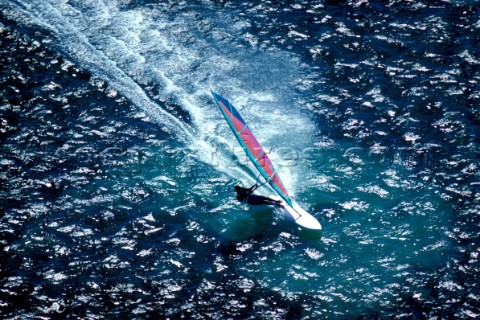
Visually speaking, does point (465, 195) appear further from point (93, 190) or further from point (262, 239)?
point (93, 190)

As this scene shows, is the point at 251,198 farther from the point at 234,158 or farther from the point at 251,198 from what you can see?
the point at 234,158

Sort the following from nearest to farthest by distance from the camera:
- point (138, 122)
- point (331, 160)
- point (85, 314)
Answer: point (85, 314), point (331, 160), point (138, 122)

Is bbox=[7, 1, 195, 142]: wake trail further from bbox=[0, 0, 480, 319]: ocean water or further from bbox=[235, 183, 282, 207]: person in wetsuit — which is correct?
bbox=[235, 183, 282, 207]: person in wetsuit

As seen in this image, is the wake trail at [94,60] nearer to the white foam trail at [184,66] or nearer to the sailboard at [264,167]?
the white foam trail at [184,66]

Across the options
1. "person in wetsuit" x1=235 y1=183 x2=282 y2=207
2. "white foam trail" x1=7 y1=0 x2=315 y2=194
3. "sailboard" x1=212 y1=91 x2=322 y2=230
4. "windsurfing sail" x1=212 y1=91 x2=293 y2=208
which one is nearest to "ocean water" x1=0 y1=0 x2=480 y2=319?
"white foam trail" x1=7 y1=0 x2=315 y2=194

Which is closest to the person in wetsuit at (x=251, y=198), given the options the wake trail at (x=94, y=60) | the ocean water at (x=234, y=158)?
the ocean water at (x=234, y=158)

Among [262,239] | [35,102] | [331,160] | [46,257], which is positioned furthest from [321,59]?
[46,257]
